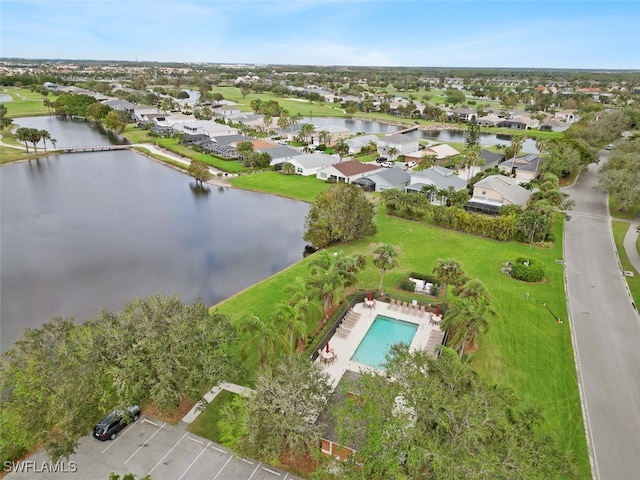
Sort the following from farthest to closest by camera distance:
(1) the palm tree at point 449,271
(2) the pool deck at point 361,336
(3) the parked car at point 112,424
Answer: (1) the palm tree at point 449,271 → (2) the pool deck at point 361,336 → (3) the parked car at point 112,424

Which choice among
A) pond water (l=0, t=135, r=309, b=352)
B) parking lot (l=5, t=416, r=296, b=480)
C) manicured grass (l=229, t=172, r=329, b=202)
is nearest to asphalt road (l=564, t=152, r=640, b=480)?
parking lot (l=5, t=416, r=296, b=480)

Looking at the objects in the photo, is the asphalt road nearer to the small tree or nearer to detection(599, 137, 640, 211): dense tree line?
detection(599, 137, 640, 211): dense tree line

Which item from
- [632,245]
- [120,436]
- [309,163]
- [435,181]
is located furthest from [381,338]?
[309,163]

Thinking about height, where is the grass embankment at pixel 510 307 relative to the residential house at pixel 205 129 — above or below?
below

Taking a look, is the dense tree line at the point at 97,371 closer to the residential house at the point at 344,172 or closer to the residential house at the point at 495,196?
the residential house at the point at 495,196

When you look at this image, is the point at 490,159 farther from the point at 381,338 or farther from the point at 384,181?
the point at 381,338

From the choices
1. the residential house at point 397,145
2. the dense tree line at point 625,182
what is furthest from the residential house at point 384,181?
the dense tree line at point 625,182
